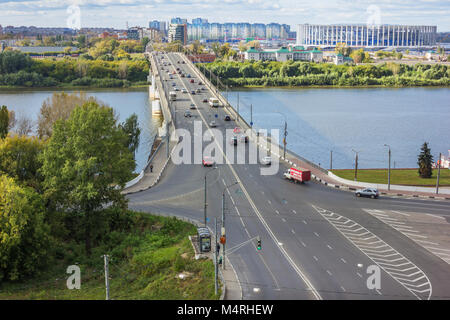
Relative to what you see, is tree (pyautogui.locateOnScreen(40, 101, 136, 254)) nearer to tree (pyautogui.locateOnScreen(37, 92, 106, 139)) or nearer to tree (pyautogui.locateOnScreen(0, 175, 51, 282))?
tree (pyautogui.locateOnScreen(0, 175, 51, 282))

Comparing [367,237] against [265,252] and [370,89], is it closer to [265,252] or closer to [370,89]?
[265,252]

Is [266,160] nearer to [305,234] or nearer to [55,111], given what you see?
[305,234]

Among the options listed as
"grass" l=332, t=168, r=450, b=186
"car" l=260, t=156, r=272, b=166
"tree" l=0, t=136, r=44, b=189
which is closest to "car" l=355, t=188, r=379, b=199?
"grass" l=332, t=168, r=450, b=186

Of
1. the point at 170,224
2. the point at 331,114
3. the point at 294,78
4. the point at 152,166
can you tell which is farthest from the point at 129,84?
the point at 170,224

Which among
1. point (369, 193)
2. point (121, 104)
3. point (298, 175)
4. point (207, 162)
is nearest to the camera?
point (369, 193)

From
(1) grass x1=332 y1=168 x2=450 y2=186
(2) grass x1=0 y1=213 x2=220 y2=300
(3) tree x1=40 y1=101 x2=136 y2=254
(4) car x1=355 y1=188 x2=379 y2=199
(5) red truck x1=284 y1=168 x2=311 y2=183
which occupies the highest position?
(3) tree x1=40 y1=101 x2=136 y2=254

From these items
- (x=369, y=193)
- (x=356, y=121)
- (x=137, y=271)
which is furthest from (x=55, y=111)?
(x=356, y=121)
